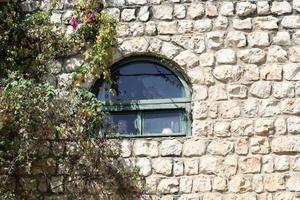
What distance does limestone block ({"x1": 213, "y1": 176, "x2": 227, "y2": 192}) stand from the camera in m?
6.84

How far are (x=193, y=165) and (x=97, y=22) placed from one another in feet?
6.23

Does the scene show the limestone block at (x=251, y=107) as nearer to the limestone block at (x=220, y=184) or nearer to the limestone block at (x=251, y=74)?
the limestone block at (x=251, y=74)

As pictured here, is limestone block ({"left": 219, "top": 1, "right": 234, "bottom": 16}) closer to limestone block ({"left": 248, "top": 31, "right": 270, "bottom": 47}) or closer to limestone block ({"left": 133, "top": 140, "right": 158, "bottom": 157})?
limestone block ({"left": 248, "top": 31, "right": 270, "bottom": 47})

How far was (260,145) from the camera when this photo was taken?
22.7 ft

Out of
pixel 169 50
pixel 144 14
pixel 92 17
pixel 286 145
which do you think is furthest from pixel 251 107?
pixel 92 17

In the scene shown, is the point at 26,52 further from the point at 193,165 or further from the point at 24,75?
the point at 193,165

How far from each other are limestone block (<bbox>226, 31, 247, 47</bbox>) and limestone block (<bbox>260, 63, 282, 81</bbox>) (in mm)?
359

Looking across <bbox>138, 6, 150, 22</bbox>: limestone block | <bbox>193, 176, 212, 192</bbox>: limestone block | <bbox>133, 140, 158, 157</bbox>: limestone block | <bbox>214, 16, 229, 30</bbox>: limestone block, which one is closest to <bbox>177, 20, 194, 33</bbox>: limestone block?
<bbox>214, 16, 229, 30</bbox>: limestone block

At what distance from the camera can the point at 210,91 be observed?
7117 millimetres

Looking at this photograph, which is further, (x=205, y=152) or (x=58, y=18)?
(x=58, y=18)

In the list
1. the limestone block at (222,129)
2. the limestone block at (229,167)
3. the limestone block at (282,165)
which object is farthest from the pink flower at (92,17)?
the limestone block at (282,165)

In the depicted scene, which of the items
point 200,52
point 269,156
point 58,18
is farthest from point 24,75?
point 269,156

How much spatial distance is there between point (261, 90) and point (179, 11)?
1.24 m

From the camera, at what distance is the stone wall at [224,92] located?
6871mm
